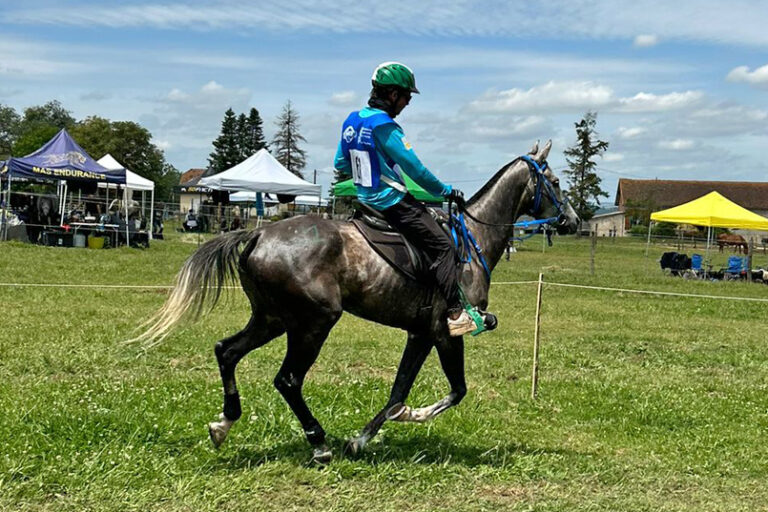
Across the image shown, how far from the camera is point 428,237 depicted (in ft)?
20.0

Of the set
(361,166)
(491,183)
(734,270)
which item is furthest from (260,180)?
(361,166)

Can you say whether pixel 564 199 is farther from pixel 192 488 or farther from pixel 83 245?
pixel 83 245

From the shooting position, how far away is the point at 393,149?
19.1 feet

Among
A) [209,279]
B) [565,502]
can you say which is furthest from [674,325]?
[209,279]

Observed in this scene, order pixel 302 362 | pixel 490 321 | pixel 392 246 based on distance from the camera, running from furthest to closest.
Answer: pixel 490 321, pixel 392 246, pixel 302 362

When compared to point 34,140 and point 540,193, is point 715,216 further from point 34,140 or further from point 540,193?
point 34,140

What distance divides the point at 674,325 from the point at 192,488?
12.2m

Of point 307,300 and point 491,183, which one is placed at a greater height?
point 491,183

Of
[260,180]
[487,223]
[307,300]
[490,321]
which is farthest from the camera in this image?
[260,180]

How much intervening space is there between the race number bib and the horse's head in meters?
1.75

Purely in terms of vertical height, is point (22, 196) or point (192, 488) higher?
point (22, 196)

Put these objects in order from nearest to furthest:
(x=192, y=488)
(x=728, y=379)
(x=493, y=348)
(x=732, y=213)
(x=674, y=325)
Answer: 1. (x=192, y=488)
2. (x=728, y=379)
3. (x=493, y=348)
4. (x=674, y=325)
5. (x=732, y=213)

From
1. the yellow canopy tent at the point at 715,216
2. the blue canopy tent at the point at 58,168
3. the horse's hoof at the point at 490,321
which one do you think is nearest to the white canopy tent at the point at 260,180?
the blue canopy tent at the point at 58,168

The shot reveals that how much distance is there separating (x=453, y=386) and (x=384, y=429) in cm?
90
